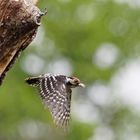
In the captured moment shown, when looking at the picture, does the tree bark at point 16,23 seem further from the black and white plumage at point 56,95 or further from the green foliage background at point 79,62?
the green foliage background at point 79,62

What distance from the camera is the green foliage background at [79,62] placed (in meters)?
19.9

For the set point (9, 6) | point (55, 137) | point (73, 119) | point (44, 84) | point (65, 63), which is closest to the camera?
point (9, 6)

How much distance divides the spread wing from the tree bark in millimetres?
861

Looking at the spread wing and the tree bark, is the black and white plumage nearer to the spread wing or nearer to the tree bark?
the spread wing

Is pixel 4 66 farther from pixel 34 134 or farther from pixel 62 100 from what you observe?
pixel 34 134

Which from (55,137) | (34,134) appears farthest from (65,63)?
(55,137)

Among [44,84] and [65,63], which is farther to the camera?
[65,63]

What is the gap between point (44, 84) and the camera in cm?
676

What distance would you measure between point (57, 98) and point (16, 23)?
1075 millimetres

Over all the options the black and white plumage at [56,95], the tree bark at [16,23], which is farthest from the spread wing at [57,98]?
the tree bark at [16,23]

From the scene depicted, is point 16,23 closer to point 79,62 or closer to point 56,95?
point 56,95

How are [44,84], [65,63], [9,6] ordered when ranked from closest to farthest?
[9,6] → [44,84] → [65,63]

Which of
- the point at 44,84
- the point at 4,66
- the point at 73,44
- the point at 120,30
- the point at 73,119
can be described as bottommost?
the point at 4,66

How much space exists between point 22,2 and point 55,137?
1246cm
